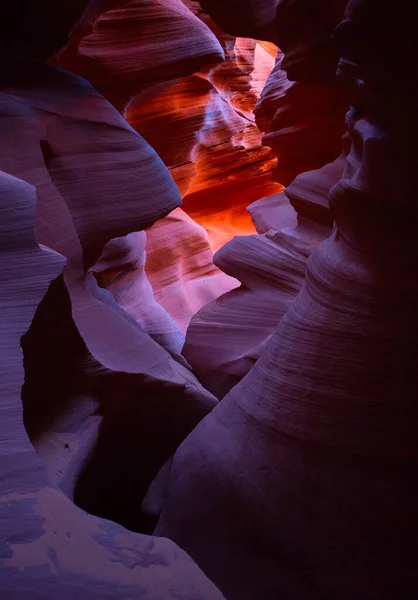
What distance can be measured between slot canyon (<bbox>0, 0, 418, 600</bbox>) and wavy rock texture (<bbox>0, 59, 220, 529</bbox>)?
0.04 feet

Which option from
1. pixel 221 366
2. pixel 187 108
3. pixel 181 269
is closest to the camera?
pixel 221 366

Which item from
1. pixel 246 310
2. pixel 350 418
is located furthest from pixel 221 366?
pixel 350 418

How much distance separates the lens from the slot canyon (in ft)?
5.39

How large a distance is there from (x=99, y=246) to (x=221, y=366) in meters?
1.16

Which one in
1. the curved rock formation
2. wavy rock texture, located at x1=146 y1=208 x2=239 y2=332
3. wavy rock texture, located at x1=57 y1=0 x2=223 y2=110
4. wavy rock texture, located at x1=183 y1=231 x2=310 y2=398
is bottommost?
wavy rock texture, located at x1=146 y1=208 x2=239 y2=332

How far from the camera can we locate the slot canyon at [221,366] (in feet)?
5.39

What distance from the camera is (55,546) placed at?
1396 millimetres

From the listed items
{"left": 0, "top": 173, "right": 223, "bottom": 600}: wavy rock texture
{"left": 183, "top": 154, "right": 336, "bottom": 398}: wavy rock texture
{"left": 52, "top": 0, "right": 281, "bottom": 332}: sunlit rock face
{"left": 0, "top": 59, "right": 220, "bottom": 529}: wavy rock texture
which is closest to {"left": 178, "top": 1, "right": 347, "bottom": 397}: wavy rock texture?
{"left": 183, "top": 154, "right": 336, "bottom": 398}: wavy rock texture

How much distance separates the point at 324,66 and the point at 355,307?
2238 millimetres

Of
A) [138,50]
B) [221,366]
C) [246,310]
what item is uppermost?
[138,50]

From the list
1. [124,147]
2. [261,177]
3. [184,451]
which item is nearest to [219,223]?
[261,177]

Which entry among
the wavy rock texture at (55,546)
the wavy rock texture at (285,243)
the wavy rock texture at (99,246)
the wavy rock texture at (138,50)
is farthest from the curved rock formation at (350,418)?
the wavy rock texture at (138,50)

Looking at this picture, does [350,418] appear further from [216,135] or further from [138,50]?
[216,135]

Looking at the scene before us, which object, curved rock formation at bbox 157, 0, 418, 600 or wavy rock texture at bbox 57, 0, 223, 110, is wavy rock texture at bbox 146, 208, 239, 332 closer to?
wavy rock texture at bbox 57, 0, 223, 110
